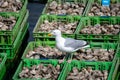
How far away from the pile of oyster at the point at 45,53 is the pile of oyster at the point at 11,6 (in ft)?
3.81

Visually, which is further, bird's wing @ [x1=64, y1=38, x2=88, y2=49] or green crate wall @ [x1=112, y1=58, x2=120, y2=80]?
bird's wing @ [x1=64, y1=38, x2=88, y2=49]

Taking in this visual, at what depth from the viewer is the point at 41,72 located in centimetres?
590

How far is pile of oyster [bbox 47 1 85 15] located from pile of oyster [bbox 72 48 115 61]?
1071 millimetres

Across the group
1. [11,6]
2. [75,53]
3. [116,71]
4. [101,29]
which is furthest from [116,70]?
[11,6]

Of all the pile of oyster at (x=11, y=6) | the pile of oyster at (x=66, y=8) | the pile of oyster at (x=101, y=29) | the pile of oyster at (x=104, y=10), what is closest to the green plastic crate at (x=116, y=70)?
the pile of oyster at (x=101, y=29)

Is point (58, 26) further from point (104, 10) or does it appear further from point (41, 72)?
point (41, 72)

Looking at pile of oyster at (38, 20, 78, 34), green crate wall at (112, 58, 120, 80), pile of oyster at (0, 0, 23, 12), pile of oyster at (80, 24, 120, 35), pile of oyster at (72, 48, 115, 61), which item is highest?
pile of oyster at (0, 0, 23, 12)

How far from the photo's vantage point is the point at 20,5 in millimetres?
7457

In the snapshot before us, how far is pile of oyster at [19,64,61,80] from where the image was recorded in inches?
228

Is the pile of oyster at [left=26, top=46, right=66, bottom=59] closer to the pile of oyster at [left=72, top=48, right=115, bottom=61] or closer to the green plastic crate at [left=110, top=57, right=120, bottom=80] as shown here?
the pile of oyster at [left=72, top=48, right=115, bottom=61]

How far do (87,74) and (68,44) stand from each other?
0.48m

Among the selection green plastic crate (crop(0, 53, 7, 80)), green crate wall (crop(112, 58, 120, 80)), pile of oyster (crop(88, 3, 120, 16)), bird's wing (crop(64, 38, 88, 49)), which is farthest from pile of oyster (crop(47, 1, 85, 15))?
Result: green plastic crate (crop(0, 53, 7, 80))

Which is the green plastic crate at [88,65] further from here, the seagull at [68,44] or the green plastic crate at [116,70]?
the seagull at [68,44]

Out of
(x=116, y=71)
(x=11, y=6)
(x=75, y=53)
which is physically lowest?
(x=116, y=71)
